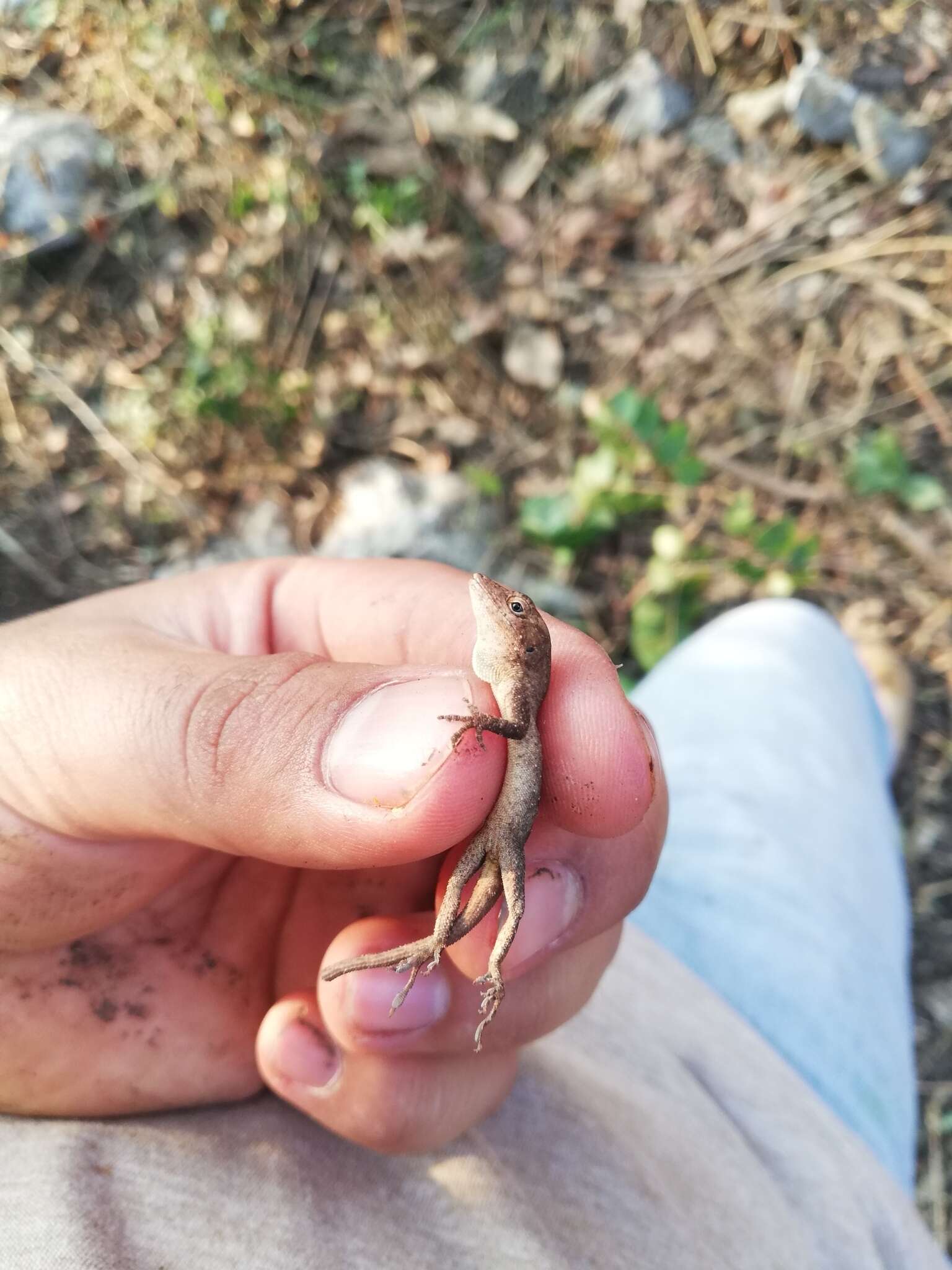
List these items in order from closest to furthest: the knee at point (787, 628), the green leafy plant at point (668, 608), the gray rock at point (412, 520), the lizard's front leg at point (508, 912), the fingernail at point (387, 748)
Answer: the fingernail at point (387, 748)
the lizard's front leg at point (508, 912)
the knee at point (787, 628)
the green leafy plant at point (668, 608)
the gray rock at point (412, 520)

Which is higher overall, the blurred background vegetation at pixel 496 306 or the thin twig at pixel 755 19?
the thin twig at pixel 755 19

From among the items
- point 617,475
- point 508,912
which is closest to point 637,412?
point 617,475

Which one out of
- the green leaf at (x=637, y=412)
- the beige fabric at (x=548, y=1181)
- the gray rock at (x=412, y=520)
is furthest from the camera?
the gray rock at (x=412, y=520)

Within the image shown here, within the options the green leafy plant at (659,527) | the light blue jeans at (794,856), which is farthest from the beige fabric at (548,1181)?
the green leafy plant at (659,527)

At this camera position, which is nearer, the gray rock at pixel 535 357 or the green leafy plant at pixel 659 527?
the green leafy plant at pixel 659 527

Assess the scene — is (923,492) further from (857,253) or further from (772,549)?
(857,253)

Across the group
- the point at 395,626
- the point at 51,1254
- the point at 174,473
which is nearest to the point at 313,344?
the point at 174,473

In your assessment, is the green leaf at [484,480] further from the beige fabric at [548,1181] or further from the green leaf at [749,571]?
the beige fabric at [548,1181]
